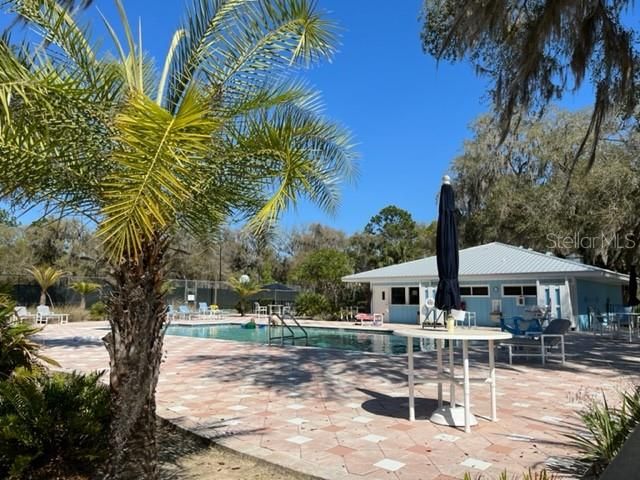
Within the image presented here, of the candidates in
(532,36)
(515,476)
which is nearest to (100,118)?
(515,476)

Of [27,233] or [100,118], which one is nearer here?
[100,118]

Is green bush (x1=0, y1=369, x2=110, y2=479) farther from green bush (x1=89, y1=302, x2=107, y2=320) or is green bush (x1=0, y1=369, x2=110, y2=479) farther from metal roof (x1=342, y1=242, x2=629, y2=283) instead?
green bush (x1=89, y1=302, x2=107, y2=320)

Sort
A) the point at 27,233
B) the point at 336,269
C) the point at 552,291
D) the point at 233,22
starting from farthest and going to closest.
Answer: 1. the point at 27,233
2. the point at 336,269
3. the point at 552,291
4. the point at 233,22

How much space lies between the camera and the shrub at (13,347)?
5949 millimetres

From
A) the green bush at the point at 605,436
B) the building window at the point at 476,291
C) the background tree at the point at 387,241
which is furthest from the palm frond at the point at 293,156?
the background tree at the point at 387,241

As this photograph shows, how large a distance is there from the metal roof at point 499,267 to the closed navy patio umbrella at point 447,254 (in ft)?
48.7

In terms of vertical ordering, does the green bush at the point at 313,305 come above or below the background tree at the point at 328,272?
below

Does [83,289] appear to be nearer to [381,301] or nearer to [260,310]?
[260,310]

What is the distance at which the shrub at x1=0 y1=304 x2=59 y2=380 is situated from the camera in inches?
234

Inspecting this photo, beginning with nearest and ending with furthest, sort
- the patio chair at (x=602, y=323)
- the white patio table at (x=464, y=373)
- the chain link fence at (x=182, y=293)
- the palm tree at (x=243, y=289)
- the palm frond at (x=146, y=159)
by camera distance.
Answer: the palm frond at (x=146, y=159), the white patio table at (x=464, y=373), the patio chair at (x=602, y=323), the chain link fence at (x=182, y=293), the palm tree at (x=243, y=289)

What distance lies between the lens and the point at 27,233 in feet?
105

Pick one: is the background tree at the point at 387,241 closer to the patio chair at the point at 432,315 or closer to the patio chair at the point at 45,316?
the patio chair at the point at 432,315

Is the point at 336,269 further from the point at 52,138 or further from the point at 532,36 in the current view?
the point at 52,138

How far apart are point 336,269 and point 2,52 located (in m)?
25.0
